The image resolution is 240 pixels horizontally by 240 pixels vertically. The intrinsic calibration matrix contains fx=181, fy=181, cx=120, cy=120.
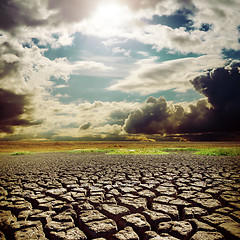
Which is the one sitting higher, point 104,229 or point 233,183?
point 104,229

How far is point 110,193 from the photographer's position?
3.27 meters

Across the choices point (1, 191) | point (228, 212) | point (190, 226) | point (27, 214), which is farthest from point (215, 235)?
point (1, 191)

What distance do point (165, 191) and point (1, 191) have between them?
3.24 metres

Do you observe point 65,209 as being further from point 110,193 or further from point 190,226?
point 190,226

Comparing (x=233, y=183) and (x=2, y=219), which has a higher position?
(x=2, y=219)

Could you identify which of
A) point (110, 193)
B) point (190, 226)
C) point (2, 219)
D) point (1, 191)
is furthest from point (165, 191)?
point (1, 191)

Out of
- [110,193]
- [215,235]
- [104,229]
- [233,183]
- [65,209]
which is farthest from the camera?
[233,183]

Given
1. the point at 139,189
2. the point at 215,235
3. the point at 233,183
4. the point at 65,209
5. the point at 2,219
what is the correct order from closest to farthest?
1. the point at 215,235
2. the point at 2,219
3. the point at 65,209
4. the point at 139,189
5. the point at 233,183

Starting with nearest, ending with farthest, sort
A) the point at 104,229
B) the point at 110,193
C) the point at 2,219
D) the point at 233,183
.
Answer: the point at 104,229 → the point at 2,219 → the point at 110,193 → the point at 233,183

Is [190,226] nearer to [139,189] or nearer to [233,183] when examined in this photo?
[139,189]

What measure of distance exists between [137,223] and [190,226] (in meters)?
0.59

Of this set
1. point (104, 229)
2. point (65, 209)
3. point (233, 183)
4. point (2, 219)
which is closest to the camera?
point (104, 229)

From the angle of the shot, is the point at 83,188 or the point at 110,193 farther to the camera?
the point at 83,188

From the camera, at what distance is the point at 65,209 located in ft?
8.38
